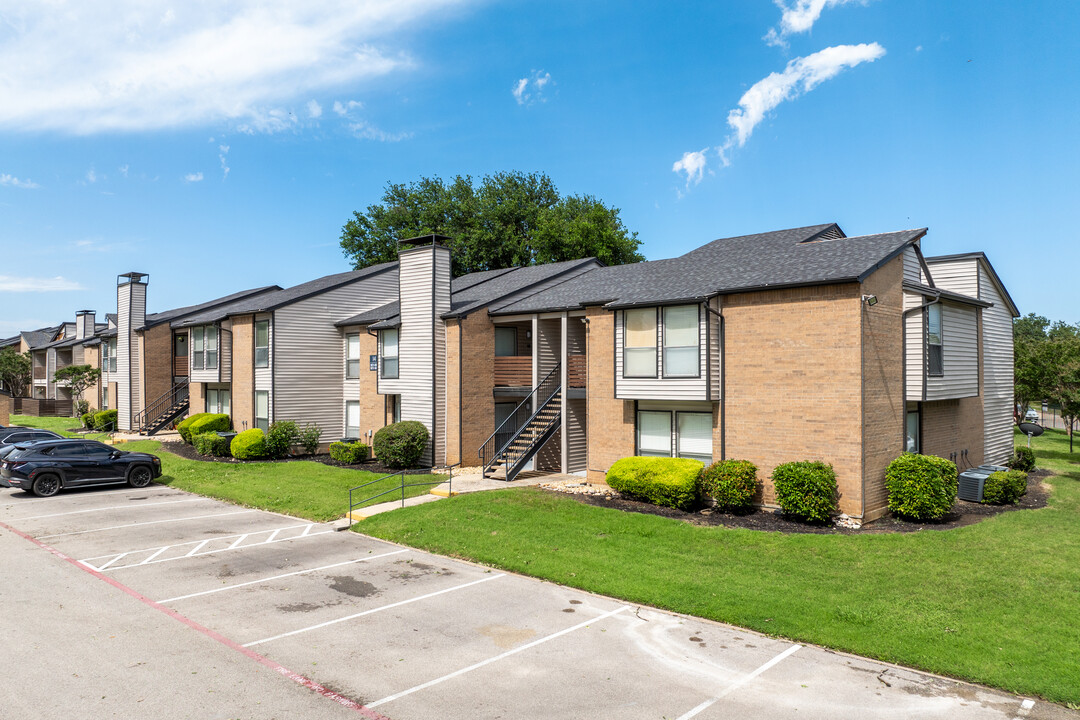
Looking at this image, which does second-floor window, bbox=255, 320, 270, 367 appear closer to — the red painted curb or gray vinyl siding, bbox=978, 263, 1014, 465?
the red painted curb

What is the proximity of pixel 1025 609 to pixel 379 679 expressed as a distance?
30.6 feet

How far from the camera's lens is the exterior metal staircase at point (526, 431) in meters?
22.0

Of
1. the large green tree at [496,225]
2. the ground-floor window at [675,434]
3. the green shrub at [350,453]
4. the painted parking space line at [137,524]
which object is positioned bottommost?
the painted parking space line at [137,524]

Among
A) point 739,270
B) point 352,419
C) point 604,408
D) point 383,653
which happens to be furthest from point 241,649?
point 352,419

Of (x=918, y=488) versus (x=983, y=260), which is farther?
(x=983, y=260)

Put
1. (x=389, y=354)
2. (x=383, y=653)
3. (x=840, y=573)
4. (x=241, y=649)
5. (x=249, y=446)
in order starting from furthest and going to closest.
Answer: (x=249, y=446)
(x=389, y=354)
(x=840, y=573)
(x=241, y=649)
(x=383, y=653)

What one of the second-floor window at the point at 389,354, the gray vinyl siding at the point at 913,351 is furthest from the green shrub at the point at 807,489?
the second-floor window at the point at 389,354

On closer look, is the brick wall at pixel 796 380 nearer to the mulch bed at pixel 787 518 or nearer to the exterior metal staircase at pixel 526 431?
the mulch bed at pixel 787 518

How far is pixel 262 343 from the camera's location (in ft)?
99.9

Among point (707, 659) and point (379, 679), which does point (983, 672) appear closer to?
point (707, 659)

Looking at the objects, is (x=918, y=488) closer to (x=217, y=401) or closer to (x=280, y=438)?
(x=280, y=438)

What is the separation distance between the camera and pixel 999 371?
2439cm

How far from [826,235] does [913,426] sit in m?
6.62

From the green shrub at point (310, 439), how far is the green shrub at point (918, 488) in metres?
22.1
